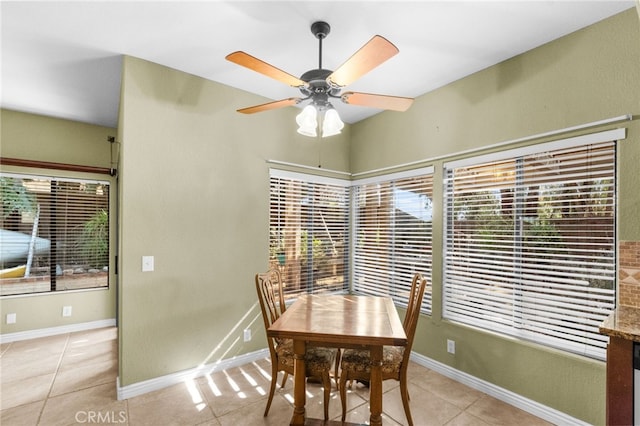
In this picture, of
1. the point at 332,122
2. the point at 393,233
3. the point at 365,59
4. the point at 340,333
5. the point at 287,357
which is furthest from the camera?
the point at 393,233

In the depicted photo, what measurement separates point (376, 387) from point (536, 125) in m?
2.23

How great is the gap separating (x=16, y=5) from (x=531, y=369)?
4.32m

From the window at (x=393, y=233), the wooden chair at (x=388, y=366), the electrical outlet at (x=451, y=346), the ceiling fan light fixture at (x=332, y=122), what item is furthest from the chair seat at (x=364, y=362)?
the ceiling fan light fixture at (x=332, y=122)

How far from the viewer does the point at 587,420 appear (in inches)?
79.8

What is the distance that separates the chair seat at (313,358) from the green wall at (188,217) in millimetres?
998

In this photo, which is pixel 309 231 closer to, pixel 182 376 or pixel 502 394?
pixel 182 376

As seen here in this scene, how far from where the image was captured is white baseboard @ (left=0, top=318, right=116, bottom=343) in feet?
11.8

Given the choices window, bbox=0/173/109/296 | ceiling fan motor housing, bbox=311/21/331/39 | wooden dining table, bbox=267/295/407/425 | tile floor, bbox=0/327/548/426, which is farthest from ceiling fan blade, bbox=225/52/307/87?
window, bbox=0/173/109/296

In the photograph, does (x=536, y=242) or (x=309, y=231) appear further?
(x=309, y=231)

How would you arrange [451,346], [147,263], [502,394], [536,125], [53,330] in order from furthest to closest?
1. [53,330]
2. [451,346]
3. [147,263]
4. [502,394]
5. [536,125]

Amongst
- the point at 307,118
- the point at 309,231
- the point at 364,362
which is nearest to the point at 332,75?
the point at 307,118

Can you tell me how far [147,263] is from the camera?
100 inches

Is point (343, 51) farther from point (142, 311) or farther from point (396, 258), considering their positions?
point (142, 311)

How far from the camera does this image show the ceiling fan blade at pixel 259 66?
1.52 m
